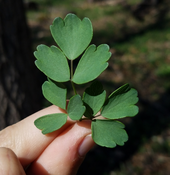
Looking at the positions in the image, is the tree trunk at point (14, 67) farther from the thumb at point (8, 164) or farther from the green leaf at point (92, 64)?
the green leaf at point (92, 64)

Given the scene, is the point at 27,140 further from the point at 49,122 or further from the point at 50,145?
the point at 49,122

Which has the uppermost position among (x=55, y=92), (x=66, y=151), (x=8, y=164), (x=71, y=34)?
(x=71, y=34)

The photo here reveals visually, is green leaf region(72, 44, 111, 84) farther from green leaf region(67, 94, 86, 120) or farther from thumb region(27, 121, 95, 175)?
thumb region(27, 121, 95, 175)

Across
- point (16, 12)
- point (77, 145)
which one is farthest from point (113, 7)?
point (77, 145)

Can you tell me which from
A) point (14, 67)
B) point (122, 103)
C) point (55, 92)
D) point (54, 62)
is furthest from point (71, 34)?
point (14, 67)

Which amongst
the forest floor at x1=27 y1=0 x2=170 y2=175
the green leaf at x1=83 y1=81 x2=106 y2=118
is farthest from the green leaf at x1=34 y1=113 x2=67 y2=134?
the forest floor at x1=27 y1=0 x2=170 y2=175

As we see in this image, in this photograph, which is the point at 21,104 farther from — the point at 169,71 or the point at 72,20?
the point at 169,71
